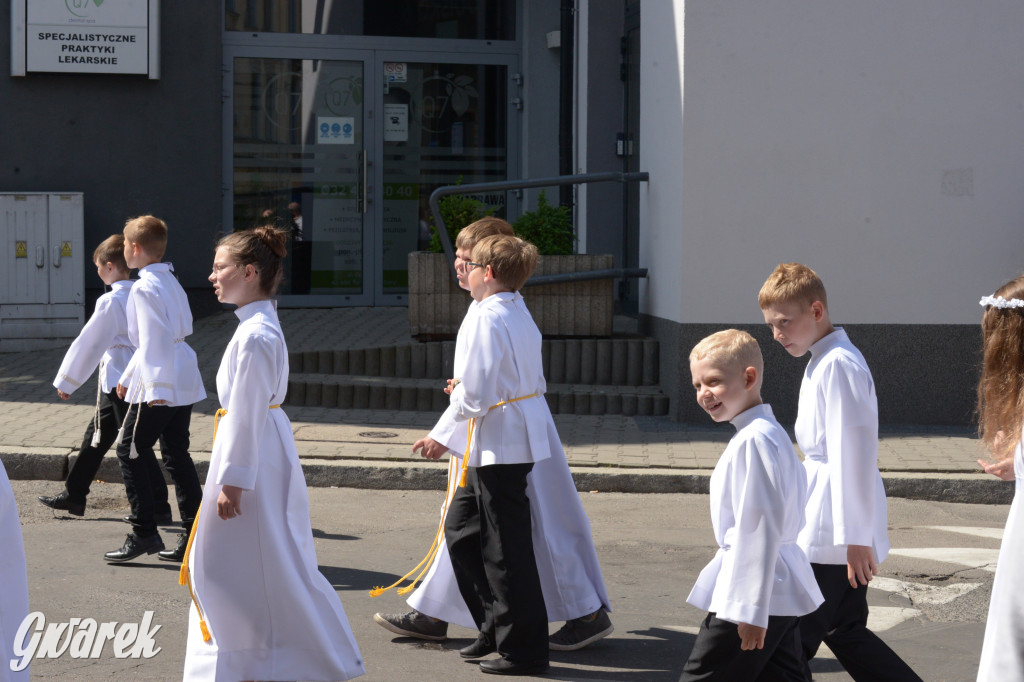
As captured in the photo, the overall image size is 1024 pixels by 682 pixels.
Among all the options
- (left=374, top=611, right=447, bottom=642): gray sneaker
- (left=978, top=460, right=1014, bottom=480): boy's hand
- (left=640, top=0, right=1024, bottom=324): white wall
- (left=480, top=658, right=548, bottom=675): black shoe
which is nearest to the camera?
(left=978, top=460, right=1014, bottom=480): boy's hand

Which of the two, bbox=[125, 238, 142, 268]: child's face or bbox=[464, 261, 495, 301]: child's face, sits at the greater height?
bbox=[125, 238, 142, 268]: child's face

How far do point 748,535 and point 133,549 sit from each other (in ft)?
12.3

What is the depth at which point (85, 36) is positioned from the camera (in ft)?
46.2

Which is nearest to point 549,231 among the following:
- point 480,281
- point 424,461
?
point 424,461

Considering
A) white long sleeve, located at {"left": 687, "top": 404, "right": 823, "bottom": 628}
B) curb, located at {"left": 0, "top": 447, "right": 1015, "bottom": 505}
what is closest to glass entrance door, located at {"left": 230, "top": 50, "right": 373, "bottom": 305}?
curb, located at {"left": 0, "top": 447, "right": 1015, "bottom": 505}

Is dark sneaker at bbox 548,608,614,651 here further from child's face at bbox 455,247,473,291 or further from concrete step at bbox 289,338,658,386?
concrete step at bbox 289,338,658,386

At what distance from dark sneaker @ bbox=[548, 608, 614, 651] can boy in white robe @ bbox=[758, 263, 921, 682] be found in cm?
125

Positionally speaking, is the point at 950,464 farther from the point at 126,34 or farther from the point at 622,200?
the point at 126,34

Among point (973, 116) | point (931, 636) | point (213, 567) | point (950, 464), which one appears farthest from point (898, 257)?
point (213, 567)

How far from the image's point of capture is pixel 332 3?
50.1 ft

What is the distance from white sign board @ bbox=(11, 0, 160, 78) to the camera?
14.0 meters

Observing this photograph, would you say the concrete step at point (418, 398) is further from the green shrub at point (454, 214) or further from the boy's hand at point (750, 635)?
the boy's hand at point (750, 635)

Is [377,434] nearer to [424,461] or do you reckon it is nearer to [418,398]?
[424,461]

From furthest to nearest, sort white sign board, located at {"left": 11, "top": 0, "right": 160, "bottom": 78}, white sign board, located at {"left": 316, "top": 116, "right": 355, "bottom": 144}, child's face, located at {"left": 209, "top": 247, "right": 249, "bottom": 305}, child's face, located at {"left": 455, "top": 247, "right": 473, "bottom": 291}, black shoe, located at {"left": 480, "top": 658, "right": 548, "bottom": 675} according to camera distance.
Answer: white sign board, located at {"left": 316, "top": 116, "right": 355, "bottom": 144} < white sign board, located at {"left": 11, "top": 0, "right": 160, "bottom": 78} < child's face, located at {"left": 455, "top": 247, "right": 473, "bottom": 291} < black shoe, located at {"left": 480, "top": 658, "right": 548, "bottom": 675} < child's face, located at {"left": 209, "top": 247, "right": 249, "bottom": 305}
